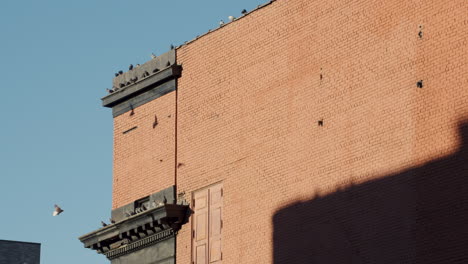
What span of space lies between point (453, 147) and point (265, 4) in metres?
10.2

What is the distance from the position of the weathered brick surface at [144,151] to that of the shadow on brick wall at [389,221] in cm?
687

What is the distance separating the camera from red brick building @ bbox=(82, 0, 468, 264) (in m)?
37.0

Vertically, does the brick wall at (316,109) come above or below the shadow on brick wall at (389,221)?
above


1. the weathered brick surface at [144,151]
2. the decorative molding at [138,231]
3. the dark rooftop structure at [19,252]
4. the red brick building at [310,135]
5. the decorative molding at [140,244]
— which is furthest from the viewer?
the dark rooftop structure at [19,252]

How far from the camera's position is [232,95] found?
1740 inches

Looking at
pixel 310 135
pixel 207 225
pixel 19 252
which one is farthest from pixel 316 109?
pixel 19 252

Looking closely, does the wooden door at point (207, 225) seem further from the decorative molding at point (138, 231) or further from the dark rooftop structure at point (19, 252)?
the dark rooftop structure at point (19, 252)

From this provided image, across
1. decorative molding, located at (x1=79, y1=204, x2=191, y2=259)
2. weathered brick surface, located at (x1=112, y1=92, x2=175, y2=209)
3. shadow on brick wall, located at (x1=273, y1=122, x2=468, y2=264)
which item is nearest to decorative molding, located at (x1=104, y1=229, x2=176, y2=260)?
decorative molding, located at (x1=79, y1=204, x2=191, y2=259)

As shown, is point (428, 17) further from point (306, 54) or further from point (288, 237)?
point (288, 237)

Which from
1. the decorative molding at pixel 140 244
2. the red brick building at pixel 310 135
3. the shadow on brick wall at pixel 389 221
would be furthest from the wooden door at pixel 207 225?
the shadow on brick wall at pixel 389 221

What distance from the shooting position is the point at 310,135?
4091 centimetres

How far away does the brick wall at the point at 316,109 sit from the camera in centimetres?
3734

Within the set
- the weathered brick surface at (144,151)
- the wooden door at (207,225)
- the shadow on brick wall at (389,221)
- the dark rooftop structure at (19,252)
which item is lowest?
the shadow on brick wall at (389,221)

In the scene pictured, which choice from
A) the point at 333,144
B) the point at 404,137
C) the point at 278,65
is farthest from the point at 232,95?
the point at 404,137
